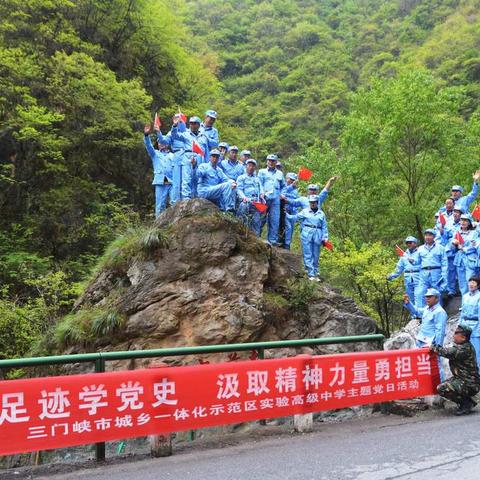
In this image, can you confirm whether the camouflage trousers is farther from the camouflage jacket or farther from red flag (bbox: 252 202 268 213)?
red flag (bbox: 252 202 268 213)

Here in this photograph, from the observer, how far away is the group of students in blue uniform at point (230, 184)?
11383mm

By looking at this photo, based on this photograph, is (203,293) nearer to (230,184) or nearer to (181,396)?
(230,184)

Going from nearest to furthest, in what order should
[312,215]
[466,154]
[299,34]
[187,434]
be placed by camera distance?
[187,434] < [312,215] < [466,154] < [299,34]

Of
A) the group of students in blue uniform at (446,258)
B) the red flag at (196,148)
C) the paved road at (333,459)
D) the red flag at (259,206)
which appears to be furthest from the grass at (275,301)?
the paved road at (333,459)

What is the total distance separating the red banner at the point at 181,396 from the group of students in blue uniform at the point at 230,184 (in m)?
5.21

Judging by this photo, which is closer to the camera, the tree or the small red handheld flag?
the small red handheld flag

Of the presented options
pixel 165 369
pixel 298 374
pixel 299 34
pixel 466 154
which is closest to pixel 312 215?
pixel 298 374

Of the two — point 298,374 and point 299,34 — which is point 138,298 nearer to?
point 298,374

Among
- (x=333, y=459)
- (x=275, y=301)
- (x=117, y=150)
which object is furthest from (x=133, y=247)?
(x=117, y=150)

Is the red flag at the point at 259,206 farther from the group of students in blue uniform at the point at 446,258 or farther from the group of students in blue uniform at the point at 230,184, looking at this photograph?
the group of students in blue uniform at the point at 446,258

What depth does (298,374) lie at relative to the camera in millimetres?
6496

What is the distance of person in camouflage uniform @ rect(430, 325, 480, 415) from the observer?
7.66 metres

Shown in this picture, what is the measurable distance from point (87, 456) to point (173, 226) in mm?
5402

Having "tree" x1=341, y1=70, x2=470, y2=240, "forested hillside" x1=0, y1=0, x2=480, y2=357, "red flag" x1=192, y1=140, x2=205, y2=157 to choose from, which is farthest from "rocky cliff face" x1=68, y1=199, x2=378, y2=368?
"tree" x1=341, y1=70, x2=470, y2=240
